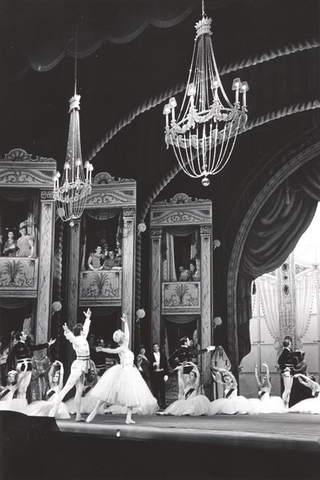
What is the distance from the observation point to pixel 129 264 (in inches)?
500

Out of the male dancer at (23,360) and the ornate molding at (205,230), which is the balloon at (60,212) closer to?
the male dancer at (23,360)

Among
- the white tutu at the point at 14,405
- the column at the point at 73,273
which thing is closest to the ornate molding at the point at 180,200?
the column at the point at 73,273

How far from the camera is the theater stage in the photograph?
5520 mm

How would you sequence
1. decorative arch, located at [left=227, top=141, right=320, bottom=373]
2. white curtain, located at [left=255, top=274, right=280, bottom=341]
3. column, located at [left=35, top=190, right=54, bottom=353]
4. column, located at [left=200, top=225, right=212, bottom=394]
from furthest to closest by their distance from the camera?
white curtain, located at [left=255, top=274, right=280, bottom=341], decorative arch, located at [left=227, top=141, right=320, bottom=373], column, located at [left=200, top=225, right=212, bottom=394], column, located at [left=35, top=190, right=54, bottom=353]

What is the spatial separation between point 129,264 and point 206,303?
2.19 meters

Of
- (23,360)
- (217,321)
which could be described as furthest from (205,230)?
(23,360)

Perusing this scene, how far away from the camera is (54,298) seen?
40.6ft

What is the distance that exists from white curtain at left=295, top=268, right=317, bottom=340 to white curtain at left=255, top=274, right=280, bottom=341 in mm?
585

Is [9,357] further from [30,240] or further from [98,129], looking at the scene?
[98,129]

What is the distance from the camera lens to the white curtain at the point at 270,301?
1811 cm

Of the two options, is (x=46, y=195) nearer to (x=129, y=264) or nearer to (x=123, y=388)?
(x=129, y=264)

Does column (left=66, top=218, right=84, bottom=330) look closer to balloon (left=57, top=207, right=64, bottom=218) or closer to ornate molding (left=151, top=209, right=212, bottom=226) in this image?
balloon (left=57, top=207, right=64, bottom=218)

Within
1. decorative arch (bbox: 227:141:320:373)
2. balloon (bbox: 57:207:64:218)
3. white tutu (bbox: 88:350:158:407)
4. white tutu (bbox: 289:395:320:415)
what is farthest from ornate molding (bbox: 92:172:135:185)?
white tutu (bbox: 289:395:320:415)

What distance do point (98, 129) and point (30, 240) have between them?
3.04m
